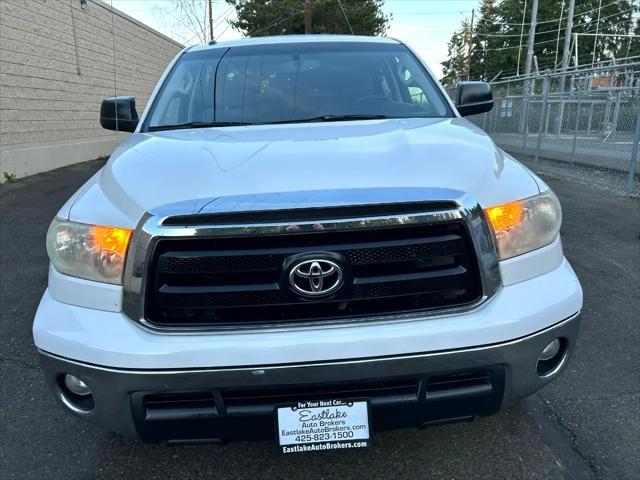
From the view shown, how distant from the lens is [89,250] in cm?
180

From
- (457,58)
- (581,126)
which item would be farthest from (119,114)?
(457,58)

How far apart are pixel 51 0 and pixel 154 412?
11.5 meters

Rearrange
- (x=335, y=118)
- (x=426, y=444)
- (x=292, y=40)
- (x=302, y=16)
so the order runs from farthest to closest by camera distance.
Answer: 1. (x=302, y=16)
2. (x=292, y=40)
3. (x=335, y=118)
4. (x=426, y=444)

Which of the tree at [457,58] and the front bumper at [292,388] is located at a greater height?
the tree at [457,58]

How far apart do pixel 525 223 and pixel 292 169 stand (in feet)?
2.87

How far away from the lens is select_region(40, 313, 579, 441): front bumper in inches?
65.7

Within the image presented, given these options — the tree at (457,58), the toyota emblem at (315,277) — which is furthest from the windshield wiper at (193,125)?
the tree at (457,58)

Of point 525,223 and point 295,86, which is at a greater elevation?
point 295,86

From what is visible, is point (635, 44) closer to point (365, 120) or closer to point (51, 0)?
point (51, 0)

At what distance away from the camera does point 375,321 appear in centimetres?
174

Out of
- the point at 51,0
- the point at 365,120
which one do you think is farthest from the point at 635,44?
the point at 365,120

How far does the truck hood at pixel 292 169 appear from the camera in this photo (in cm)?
176

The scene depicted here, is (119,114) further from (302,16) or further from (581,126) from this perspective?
(302,16)

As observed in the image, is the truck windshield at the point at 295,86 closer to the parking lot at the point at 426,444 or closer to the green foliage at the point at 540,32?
the parking lot at the point at 426,444
